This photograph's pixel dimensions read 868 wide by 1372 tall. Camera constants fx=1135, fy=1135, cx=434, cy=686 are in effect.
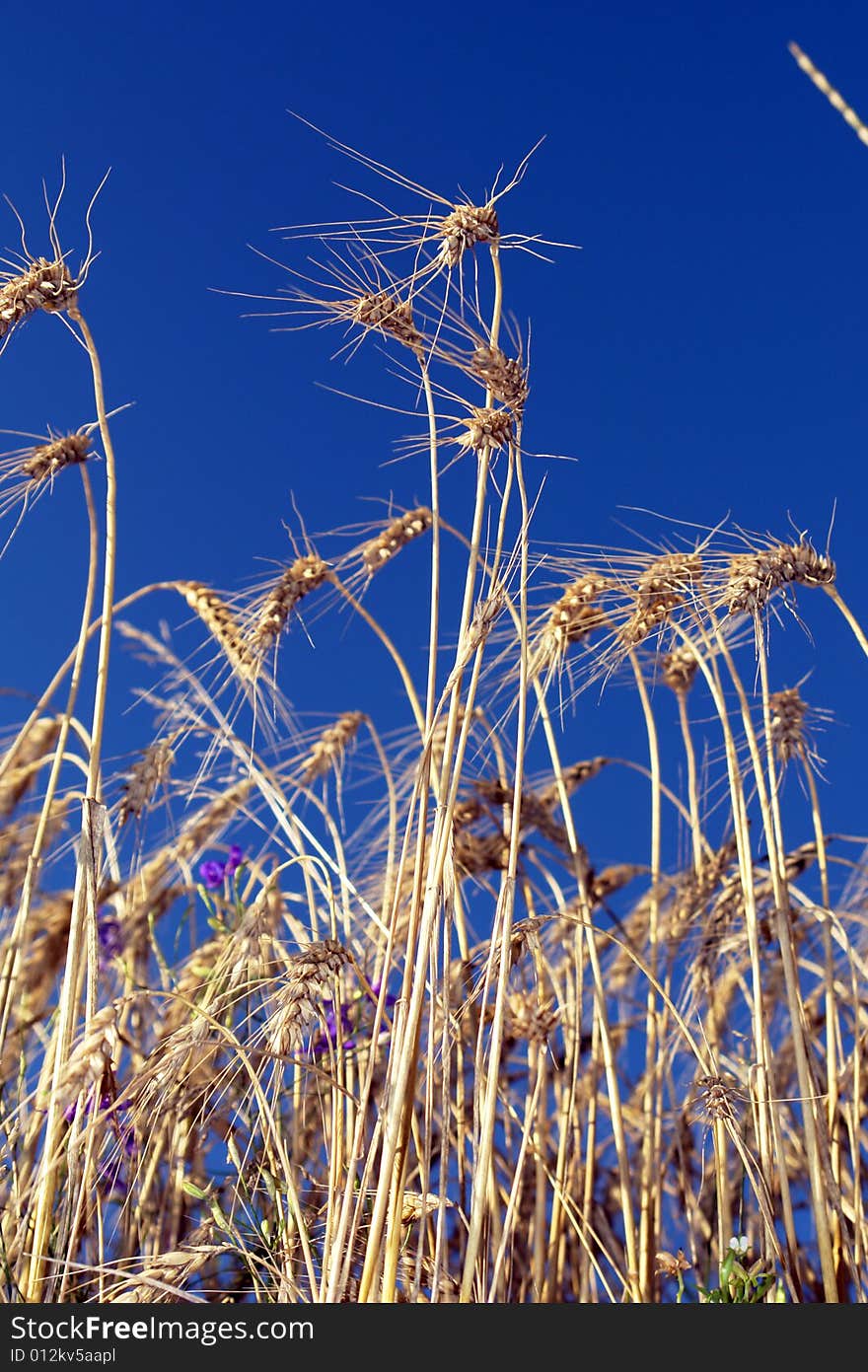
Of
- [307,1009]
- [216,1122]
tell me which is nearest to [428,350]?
[307,1009]

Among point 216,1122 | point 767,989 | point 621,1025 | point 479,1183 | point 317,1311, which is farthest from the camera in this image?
point 621,1025

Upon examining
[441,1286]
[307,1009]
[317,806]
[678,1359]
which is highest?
[317,806]

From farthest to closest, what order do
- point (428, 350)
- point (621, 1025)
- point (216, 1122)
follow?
point (621, 1025)
point (216, 1122)
point (428, 350)

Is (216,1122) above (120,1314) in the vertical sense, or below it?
above

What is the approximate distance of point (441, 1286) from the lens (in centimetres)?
175

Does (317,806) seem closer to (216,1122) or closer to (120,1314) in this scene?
(216,1122)

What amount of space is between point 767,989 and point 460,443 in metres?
2.10

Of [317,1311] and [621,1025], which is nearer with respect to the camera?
[317,1311]

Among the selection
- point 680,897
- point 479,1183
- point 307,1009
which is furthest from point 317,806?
point 479,1183

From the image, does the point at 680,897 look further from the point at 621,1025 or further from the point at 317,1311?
the point at 317,1311

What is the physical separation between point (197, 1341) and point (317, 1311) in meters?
0.16

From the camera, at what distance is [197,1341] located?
144 centimetres

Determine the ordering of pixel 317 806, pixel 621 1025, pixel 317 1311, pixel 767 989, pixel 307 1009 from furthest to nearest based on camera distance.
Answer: pixel 621 1025, pixel 767 989, pixel 317 806, pixel 307 1009, pixel 317 1311

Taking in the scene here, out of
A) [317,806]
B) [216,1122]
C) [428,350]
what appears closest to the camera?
[428,350]
